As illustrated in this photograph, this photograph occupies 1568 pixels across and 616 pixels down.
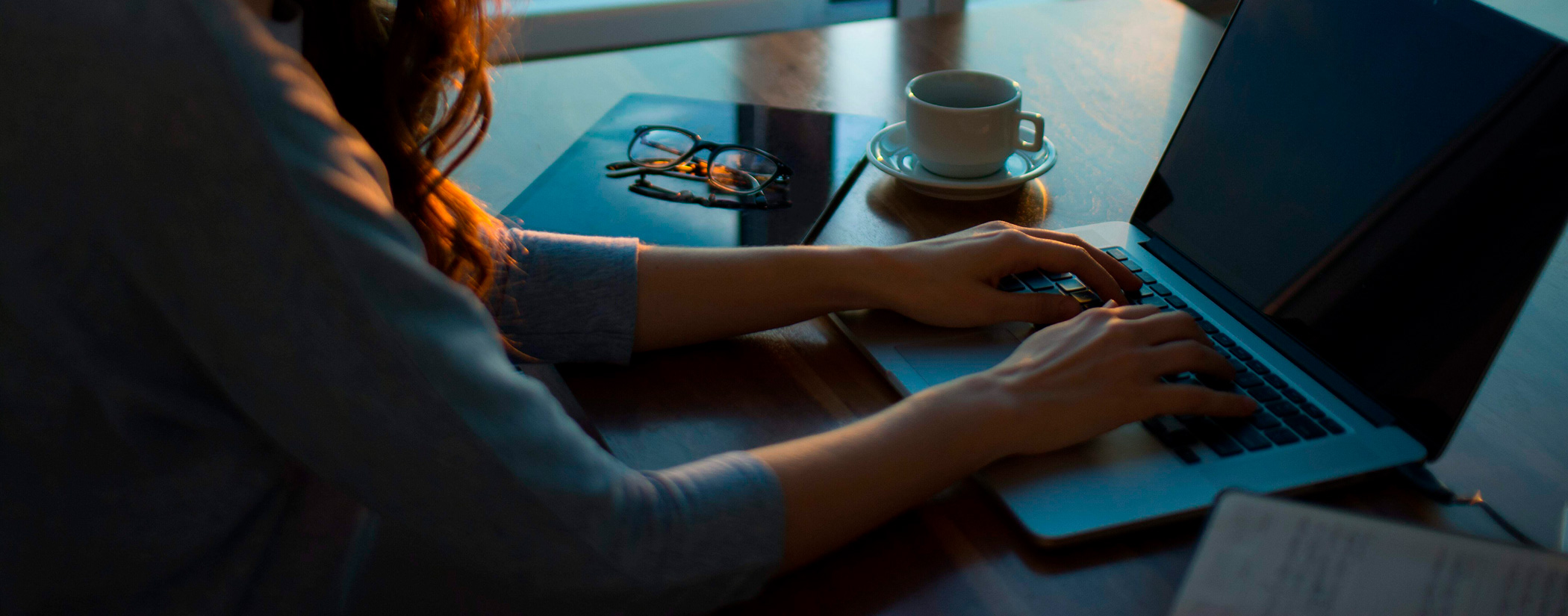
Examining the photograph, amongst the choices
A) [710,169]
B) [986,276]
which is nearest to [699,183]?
[710,169]

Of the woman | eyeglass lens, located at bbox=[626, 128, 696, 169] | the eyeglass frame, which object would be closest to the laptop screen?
the woman

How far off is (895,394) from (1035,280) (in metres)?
0.18

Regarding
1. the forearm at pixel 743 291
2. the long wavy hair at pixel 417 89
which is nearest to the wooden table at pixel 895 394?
the forearm at pixel 743 291

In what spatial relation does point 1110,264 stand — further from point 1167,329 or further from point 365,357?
point 365,357

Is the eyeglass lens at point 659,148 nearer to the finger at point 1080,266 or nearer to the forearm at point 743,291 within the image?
the forearm at point 743,291

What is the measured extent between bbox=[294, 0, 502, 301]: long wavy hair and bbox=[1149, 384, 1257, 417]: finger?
51 cm

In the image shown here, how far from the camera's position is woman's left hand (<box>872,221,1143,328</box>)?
757 mm

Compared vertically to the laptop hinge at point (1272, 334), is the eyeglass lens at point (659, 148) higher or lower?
lower

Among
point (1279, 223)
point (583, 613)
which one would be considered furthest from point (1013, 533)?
point (1279, 223)

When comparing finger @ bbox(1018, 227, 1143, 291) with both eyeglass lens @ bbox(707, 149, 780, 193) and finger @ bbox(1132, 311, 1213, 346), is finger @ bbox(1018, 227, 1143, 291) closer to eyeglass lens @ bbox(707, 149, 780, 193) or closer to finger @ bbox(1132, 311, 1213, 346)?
finger @ bbox(1132, 311, 1213, 346)

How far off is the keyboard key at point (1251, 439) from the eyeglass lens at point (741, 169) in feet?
1.76

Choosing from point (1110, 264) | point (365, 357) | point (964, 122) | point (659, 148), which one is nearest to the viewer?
point (365, 357)

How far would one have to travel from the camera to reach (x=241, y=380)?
0.45 m

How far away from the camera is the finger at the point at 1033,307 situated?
0.75 meters
